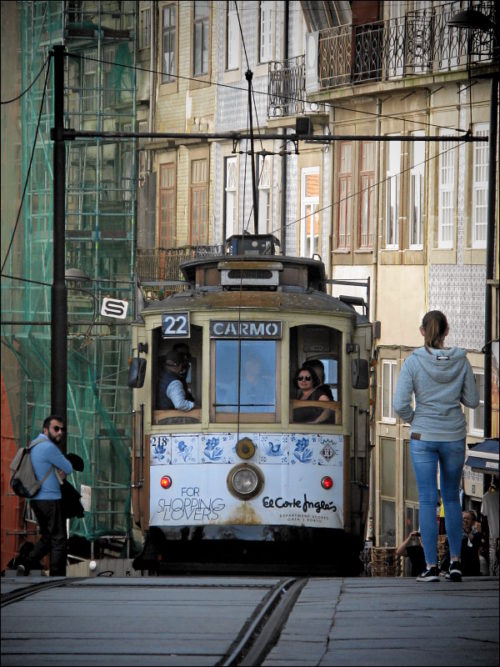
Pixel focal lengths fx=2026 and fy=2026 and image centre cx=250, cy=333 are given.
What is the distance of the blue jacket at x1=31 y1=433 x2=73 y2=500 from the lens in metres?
17.2

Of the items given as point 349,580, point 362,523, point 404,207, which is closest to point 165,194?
point 404,207

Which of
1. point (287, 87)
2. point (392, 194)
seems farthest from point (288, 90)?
point (392, 194)

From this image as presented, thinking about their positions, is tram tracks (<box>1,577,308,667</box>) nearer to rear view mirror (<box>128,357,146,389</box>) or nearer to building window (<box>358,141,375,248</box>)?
rear view mirror (<box>128,357,146,389</box>)

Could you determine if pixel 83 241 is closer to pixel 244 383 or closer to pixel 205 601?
pixel 244 383

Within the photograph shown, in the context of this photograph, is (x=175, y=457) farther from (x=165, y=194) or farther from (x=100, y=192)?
(x=165, y=194)

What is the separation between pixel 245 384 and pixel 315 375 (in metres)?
0.75

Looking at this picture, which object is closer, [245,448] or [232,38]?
[245,448]

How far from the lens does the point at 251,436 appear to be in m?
19.7

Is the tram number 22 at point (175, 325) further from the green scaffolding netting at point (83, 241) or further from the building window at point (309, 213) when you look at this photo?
the green scaffolding netting at point (83, 241)

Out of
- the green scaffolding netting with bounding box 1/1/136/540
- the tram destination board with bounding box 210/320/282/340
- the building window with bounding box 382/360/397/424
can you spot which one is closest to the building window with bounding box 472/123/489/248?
the building window with bounding box 382/360/397/424

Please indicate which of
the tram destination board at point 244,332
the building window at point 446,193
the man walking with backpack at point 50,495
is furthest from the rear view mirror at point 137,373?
the building window at point 446,193

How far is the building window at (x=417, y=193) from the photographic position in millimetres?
35531

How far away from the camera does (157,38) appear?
46562 mm

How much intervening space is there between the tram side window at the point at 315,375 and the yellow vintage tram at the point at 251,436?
0.05ft
